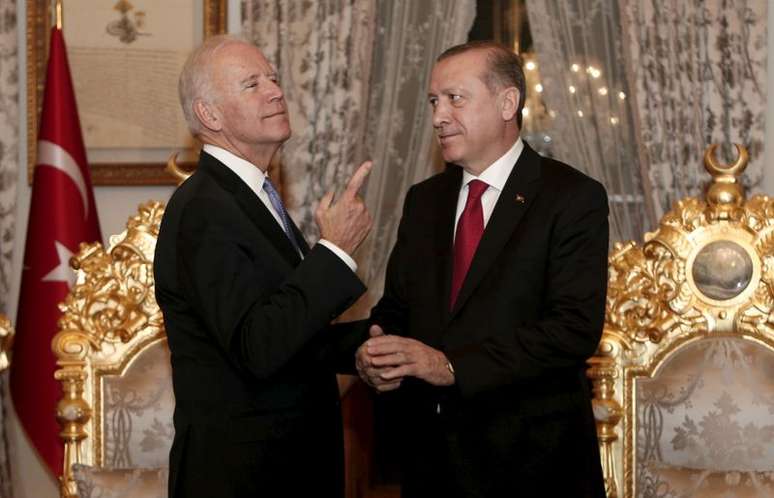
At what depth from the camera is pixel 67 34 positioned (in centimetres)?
480

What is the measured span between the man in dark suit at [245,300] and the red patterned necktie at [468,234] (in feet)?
1.20

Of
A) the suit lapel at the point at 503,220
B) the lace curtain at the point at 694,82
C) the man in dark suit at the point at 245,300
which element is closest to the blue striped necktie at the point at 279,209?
the man in dark suit at the point at 245,300

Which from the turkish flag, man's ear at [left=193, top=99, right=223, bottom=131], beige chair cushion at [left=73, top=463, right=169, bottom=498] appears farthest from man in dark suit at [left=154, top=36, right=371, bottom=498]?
the turkish flag

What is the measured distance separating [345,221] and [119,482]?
1.21 meters

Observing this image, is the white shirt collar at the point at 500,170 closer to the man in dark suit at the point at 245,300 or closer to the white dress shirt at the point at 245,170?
the man in dark suit at the point at 245,300

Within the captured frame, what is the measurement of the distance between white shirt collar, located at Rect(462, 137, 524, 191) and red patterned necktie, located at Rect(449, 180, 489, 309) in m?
0.02

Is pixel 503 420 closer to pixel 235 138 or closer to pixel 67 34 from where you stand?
pixel 235 138

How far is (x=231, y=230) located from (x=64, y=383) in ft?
3.80

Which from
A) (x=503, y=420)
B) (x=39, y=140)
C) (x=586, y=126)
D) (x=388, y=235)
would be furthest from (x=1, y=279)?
(x=503, y=420)

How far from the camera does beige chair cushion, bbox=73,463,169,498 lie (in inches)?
125

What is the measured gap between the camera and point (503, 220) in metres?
2.70

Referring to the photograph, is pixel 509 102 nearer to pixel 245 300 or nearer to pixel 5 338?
pixel 245 300

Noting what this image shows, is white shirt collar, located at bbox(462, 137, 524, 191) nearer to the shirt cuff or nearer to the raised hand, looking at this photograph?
the raised hand

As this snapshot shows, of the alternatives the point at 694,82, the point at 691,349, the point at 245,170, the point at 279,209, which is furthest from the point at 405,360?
the point at 694,82
